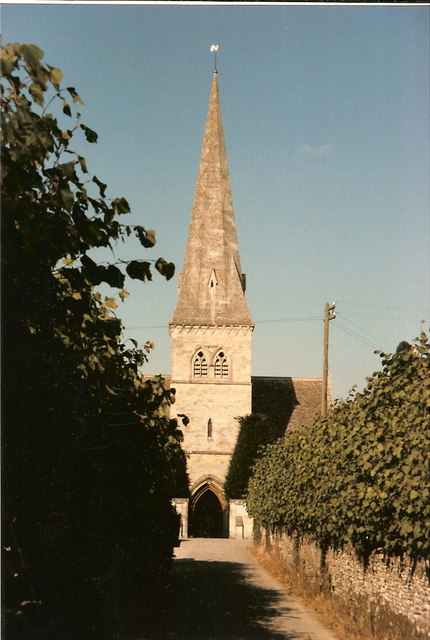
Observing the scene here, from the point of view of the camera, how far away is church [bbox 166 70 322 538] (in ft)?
150

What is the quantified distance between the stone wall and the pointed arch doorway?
93.0ft

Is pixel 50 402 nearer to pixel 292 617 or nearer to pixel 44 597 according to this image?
pixel 44 597

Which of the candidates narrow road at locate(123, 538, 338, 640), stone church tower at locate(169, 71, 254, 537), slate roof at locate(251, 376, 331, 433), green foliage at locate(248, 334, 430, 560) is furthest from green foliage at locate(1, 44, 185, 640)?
slate roof at locate(251, 376, 331, 433)

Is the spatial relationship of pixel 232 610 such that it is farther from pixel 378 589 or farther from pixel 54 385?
pixel 54 385

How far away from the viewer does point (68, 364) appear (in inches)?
240

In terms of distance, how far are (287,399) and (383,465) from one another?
1685 inches

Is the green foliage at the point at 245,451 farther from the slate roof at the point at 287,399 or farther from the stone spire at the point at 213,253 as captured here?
the stone spire at the point at 213,253

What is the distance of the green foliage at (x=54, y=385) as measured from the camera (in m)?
5.20

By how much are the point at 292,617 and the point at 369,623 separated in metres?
2.82

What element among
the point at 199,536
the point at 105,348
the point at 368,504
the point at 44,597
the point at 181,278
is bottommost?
the point at 199,536

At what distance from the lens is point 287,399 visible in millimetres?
52438

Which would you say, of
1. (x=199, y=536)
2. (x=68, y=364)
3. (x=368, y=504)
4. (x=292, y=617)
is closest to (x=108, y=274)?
(x=68, y=364)

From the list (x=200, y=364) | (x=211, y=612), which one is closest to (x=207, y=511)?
(x=200, y=364)

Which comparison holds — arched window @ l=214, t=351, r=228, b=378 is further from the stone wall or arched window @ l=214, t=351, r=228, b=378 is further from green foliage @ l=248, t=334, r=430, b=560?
green foliage @ l=248, t=334, r=430, b=560
